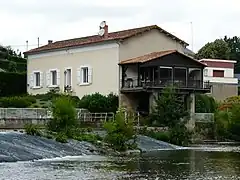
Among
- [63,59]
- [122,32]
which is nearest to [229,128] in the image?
[122,32]

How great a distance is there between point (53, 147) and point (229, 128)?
84.1 ft

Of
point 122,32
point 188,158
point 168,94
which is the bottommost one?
point 188,158

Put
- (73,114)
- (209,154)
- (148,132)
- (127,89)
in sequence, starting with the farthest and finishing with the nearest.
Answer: (127,89) < (148,132) < (73,114) < (209,154)

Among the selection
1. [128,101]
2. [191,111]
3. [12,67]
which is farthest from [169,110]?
[12,67]

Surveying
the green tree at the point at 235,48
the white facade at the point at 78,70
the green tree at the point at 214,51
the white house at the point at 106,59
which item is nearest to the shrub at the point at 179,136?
the white house at the point at 106,59

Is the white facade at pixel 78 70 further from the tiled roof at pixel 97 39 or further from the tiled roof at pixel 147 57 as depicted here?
the tiled roof at pixel 147 57

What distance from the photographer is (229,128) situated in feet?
212

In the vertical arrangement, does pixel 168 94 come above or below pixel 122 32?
below

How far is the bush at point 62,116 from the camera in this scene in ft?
161

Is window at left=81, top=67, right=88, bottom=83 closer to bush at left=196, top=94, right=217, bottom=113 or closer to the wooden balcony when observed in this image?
the wooden balcony

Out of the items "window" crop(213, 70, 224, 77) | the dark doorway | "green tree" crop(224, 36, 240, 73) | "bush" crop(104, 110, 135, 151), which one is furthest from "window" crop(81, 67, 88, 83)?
"green tree" crop(224, 36, 240, 73)

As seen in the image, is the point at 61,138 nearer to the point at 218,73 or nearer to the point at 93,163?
the point at 93,163

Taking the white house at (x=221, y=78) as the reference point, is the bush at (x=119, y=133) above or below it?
below

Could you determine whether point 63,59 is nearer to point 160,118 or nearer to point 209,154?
point 160,118
